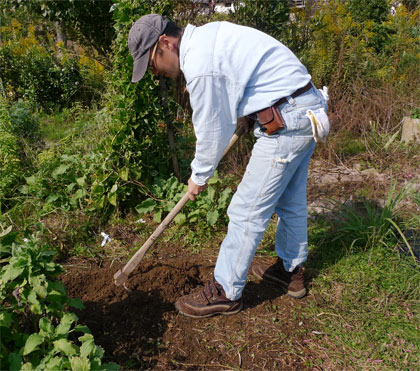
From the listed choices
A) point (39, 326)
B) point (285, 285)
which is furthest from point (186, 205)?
point (39, 326)

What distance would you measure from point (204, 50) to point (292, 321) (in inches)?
75.9

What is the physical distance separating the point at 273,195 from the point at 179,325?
114cm

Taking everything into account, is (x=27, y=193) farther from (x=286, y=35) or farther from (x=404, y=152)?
(x=404, y=152)

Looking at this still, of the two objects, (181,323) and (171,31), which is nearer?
(171,31)

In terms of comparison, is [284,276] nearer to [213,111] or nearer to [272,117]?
[272,117]

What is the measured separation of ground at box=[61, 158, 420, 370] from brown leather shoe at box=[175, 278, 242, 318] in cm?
5

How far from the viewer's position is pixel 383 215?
3.16 metres

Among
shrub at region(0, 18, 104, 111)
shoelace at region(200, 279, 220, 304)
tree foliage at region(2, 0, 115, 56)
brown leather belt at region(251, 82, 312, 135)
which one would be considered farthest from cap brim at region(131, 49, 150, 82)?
shrub at region(0, 18, 104, 111)

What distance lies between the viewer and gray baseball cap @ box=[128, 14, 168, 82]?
209cm

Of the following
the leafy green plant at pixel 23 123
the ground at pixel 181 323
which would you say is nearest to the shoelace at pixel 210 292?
the ground at pixel 181 323

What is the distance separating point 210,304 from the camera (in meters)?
2.71

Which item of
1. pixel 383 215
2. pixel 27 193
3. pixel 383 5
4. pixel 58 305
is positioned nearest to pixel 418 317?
pixel 383 215

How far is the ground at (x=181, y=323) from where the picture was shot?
7.93 ft

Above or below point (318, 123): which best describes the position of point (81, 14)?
above
